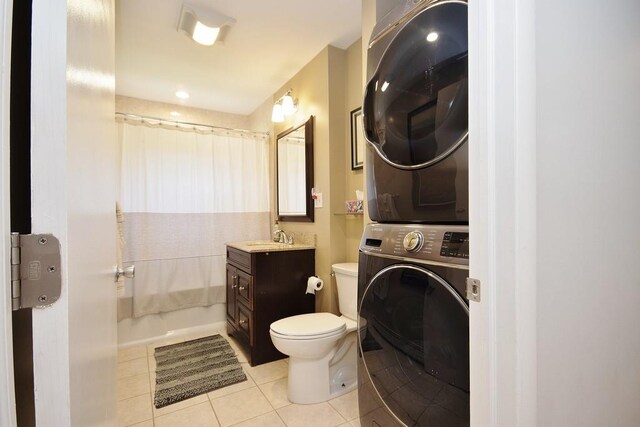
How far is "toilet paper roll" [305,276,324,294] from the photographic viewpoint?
229cm

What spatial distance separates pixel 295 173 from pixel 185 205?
1119mm

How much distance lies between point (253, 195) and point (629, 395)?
2.90 metres

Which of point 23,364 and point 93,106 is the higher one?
point 93,106

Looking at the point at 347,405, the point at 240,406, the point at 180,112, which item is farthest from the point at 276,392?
the point at 180,112

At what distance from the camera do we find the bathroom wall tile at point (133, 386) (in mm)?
1922

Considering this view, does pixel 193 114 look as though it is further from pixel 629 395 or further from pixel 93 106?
pixel 629 395

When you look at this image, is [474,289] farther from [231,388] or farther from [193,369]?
[193,369]

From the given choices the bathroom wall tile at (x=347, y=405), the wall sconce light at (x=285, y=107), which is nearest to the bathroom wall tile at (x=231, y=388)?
the bathroom wall tile at (x=347, y=405)

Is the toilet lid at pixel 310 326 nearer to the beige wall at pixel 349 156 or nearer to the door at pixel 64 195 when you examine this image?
the beige wall at pixel 349 156

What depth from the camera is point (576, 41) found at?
0.78m

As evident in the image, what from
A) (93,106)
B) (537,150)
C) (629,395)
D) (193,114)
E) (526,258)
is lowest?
(629,395)

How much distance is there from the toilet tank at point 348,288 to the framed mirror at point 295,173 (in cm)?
68

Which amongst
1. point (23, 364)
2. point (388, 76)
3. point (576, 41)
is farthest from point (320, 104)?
point (23, 364)

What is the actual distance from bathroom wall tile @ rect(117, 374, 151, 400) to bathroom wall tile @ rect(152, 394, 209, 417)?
26 cm
